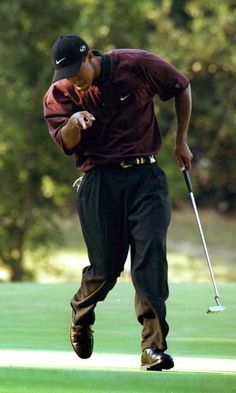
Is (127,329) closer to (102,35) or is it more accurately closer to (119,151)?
(119,151)

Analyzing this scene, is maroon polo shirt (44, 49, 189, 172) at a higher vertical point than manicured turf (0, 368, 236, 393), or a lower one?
higher

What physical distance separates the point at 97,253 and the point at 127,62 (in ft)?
3.50

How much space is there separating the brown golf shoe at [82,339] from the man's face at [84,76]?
4.86 feet

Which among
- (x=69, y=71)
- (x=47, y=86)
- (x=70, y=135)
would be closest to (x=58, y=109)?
(x=70, y=135)

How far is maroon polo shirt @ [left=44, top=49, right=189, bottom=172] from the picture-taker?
8.34m

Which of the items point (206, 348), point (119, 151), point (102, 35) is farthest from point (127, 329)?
point (102, 35)

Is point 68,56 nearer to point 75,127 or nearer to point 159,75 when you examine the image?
point 75,127

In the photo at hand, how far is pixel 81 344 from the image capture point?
8.86 metres

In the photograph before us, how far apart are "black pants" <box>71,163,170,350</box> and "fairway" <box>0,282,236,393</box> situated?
1.27ft

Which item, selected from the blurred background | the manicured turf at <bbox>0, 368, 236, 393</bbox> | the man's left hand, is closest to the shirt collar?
the man's left hand

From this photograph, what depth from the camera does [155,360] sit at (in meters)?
8.20

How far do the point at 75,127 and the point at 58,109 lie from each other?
0.98 feet

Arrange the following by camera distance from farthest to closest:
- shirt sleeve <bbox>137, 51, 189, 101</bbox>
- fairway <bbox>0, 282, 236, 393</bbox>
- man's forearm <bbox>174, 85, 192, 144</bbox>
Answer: man's forearm <bbox>174, 85, 192, 144</bbox> < shirt sleeve <bbox>137, 51, 189, 101</bbox> < fairway <bbox>0, 282, 236, 393</bbox>

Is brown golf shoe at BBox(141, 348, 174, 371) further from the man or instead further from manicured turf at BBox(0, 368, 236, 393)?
manicured turf at BBox(0, 368, 236, 393)
